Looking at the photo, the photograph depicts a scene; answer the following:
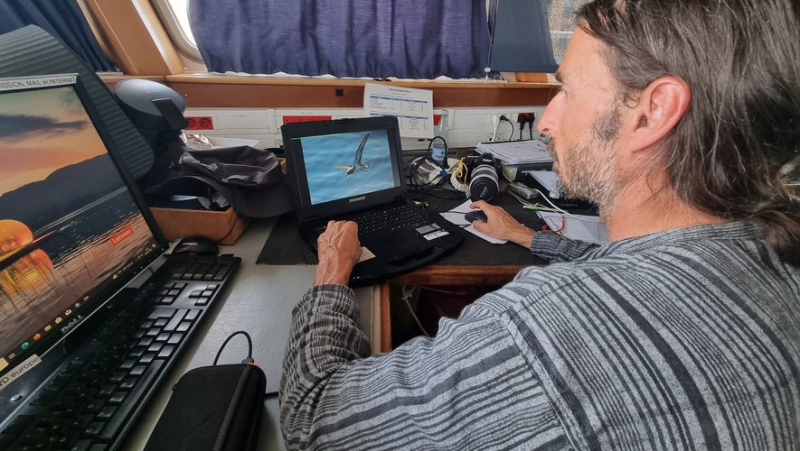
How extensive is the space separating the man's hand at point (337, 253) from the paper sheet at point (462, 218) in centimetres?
35

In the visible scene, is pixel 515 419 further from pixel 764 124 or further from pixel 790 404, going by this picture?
pixel 764 124

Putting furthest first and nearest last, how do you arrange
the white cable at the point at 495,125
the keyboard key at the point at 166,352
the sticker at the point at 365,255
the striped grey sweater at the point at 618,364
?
the white cable at the point at 495,125, the sticker at the point at 365,255, the keyboard key at the point at 166,352, the striped grey sweater at the point at 618,364

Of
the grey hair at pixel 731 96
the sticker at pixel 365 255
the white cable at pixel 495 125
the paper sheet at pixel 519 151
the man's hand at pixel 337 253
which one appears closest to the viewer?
the grey hair at pixel 731 96

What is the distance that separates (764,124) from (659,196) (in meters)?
0.14

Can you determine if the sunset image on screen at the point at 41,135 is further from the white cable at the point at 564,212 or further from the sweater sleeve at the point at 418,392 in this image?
the white cable at the point at 564,212

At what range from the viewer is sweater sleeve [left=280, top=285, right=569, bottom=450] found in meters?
0.31

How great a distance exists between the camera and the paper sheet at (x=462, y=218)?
0.93 metres

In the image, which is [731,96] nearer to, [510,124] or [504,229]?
[504,229]

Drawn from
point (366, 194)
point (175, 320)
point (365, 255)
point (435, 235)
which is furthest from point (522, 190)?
point (175, 320)

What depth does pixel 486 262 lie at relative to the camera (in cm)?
84

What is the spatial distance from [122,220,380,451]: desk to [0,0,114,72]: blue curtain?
0.88 metres

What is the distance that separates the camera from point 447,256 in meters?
0.84

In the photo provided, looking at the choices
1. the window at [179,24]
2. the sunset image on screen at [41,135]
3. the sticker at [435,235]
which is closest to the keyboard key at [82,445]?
the sunset image on screen at [41,135]

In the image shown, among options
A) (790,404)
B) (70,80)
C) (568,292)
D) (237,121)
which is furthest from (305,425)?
(237,121)
